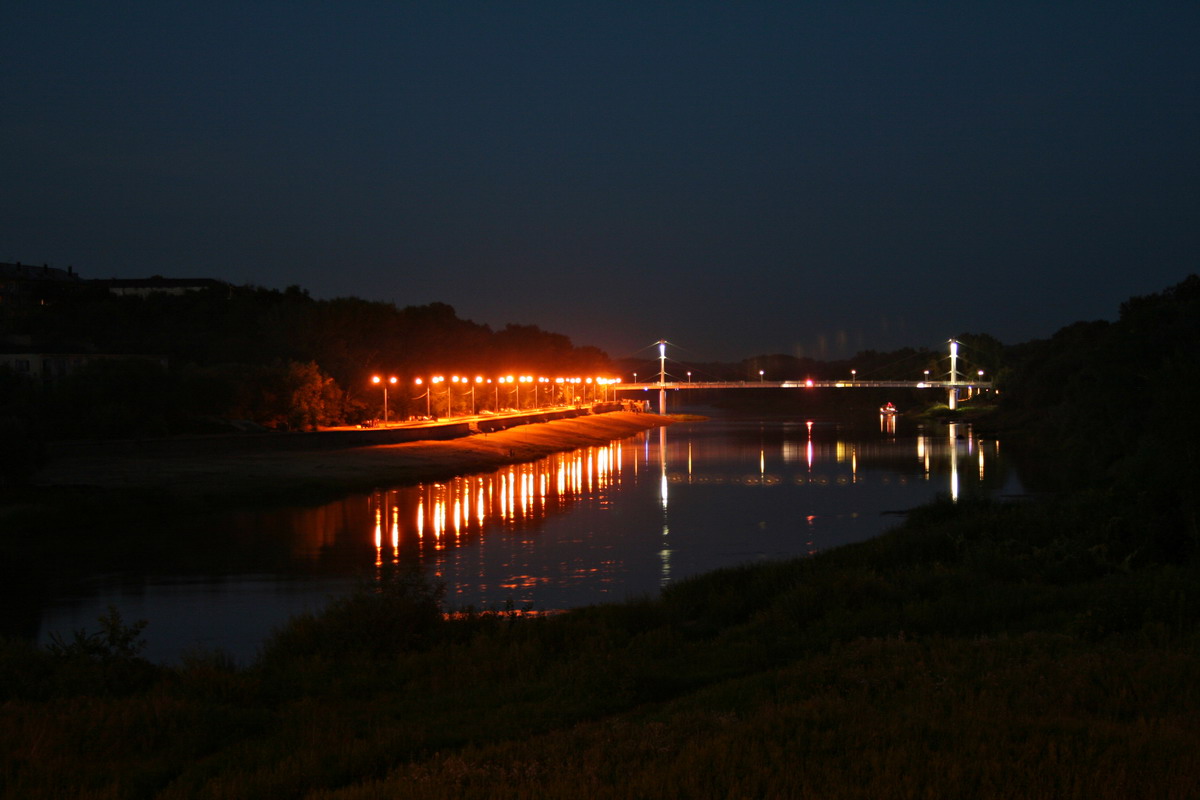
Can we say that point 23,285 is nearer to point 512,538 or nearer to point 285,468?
point 285,468

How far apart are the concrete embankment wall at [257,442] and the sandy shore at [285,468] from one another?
460 mm

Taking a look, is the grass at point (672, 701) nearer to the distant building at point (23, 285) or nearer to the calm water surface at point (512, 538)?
the calm water surface at point (512, 538)

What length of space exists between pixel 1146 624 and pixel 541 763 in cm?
610

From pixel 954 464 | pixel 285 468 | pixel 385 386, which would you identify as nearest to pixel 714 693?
pixel 285 468

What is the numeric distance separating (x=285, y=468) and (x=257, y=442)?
4310 mm

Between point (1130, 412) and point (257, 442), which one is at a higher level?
point (1130, 412)

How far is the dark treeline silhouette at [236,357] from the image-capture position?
124 ft

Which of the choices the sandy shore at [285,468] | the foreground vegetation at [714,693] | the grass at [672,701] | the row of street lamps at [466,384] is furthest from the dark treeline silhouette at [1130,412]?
the row of street lamps at [466,384]

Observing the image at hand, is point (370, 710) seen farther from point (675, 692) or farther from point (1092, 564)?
point (1092, 564)

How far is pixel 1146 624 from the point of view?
9148mm

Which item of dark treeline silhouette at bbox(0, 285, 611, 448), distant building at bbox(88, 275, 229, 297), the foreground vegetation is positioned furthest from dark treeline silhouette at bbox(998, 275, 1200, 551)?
distant building at bbox(88, 275, 229, 297)

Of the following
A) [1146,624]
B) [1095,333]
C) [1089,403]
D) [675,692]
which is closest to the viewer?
[675,692]

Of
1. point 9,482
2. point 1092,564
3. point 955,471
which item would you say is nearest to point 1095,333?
point 955,471

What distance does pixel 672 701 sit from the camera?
799 centimetres
